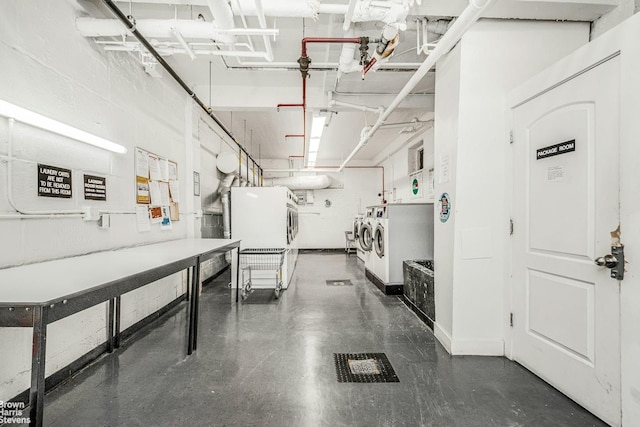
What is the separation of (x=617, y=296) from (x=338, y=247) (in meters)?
8.61

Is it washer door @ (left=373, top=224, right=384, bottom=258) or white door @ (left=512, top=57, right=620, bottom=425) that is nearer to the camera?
white door @ (left=512, top=57, right=620, bottom=425)

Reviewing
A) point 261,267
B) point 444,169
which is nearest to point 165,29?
point 444,169

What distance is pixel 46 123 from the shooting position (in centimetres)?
192

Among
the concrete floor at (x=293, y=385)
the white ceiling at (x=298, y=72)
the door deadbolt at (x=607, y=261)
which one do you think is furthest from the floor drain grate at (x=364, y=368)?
the white ceiling at (x=298, y=72)

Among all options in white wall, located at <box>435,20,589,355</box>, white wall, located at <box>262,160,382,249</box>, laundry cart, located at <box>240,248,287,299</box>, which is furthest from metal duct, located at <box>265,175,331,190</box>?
white wall, located at <box>435,20,589,355</box>

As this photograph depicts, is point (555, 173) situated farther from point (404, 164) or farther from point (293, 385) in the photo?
point (404, 164)

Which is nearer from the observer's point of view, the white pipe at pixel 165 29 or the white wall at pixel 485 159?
the white pipe at pixel 165 29

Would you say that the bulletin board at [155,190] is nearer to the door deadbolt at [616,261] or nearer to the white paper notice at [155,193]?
the white paper notice at [155,193]

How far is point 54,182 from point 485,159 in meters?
3.36

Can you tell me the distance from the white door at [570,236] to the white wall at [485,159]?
0.14 meters

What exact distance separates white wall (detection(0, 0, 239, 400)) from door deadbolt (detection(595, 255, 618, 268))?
11.6 feet

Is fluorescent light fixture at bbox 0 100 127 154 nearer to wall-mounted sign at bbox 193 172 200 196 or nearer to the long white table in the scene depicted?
the long white table

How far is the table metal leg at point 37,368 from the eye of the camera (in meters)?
1.09

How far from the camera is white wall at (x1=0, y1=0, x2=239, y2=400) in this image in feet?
5.99
